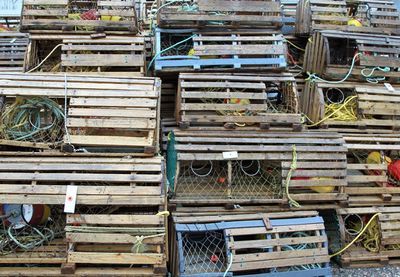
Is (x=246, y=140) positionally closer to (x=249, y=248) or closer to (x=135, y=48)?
(x=249, y=248)

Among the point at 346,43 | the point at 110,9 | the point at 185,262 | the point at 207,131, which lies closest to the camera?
the point at 185,262

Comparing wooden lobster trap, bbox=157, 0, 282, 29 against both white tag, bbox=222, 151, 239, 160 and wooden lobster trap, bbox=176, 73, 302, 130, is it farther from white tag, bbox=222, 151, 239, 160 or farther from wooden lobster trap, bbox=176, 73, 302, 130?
white tag, bbox=222, 151, 239, 160

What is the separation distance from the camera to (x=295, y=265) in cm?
353

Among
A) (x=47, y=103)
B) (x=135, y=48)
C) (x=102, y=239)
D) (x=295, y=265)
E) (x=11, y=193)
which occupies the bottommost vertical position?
(x=295, y=265)

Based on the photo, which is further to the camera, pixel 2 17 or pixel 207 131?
pixel 2 17

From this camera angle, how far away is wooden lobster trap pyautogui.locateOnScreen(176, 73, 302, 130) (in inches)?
159

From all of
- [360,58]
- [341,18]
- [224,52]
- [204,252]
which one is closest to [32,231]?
[204,252]

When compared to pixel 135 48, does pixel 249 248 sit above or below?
below

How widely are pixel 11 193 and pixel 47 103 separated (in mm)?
866

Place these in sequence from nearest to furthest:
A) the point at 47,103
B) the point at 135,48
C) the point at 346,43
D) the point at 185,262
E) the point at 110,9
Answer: the point at 185,262
the point at 47,103
the point at 135,48
the point at 110,9
the point at 346,43

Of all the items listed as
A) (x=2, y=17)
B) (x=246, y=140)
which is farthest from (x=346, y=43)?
(x=2, y=17)

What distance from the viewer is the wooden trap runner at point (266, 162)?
3.80m

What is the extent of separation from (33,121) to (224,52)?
1.99 m

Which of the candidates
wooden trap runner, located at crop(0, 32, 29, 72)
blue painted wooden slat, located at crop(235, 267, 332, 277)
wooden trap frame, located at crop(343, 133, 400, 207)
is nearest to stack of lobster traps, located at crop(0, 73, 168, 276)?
blue painted wooden slat, located at crop(235, 267, 332, 277)
